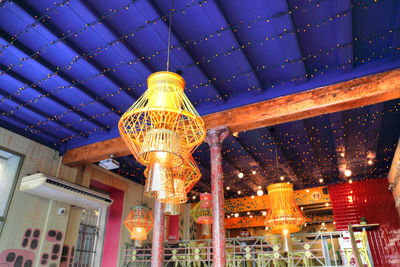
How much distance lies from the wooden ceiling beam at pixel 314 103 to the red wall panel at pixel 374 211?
24.0 ft

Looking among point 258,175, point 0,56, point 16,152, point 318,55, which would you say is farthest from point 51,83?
point 258,175

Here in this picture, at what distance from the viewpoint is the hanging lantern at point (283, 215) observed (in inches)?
233

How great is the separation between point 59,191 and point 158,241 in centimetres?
242

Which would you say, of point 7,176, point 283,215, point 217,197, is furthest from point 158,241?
point 7,176

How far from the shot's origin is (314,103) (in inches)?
189

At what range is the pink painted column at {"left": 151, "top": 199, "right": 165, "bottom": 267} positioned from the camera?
18.7 ft

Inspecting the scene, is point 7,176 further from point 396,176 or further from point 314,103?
point 396,176

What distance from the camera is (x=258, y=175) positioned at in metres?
10.4

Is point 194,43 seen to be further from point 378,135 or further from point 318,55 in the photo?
point 378,135

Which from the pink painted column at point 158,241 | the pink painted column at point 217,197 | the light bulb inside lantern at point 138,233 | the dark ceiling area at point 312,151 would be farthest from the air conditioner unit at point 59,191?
the pink painted column at point 217,197

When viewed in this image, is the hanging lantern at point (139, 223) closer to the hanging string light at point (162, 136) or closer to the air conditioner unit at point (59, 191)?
the air conditioner unit at point (59, 191)

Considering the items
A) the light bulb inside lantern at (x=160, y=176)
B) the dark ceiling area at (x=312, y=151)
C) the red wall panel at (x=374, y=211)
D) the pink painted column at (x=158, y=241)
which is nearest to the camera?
the light bulb inside lantern at (x=160, y=176)

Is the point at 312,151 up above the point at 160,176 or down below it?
above

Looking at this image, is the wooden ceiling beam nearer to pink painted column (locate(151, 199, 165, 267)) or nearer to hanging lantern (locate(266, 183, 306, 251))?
hanging lantern (locate(266, 183, 306, 251))
